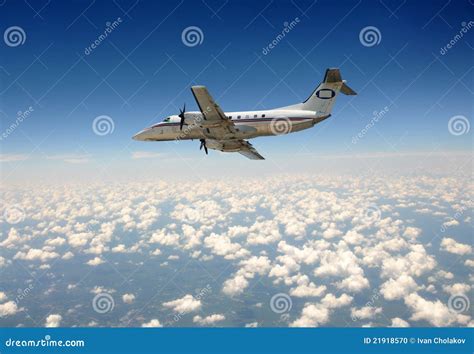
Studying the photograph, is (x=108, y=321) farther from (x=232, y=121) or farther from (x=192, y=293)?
(x=232, y=121)

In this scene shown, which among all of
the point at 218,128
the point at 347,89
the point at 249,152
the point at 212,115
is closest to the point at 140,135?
the point at 218,128

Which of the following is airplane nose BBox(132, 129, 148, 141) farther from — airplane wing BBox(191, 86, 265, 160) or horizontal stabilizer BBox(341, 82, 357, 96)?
horizontal stabilizer BBox(341, 82, 357, 96)

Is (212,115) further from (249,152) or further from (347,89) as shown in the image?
(347,89)

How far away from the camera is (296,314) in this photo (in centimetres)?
15038

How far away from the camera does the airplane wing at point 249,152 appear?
104 ft

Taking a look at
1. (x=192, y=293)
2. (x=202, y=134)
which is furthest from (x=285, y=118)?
(x=192, y=293)

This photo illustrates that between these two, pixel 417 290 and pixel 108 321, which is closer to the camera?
pixel 108 321

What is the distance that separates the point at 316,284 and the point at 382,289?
34089 mm

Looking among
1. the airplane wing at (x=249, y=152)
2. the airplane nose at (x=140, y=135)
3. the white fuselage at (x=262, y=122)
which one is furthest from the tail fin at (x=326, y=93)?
the airplane nose at (x=140, y=135)

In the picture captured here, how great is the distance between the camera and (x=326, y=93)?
89.5ft

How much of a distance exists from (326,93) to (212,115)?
34.1 ft

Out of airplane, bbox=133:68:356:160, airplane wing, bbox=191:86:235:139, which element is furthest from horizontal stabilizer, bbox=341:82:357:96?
airplane wing, bbox=191:86:235:139

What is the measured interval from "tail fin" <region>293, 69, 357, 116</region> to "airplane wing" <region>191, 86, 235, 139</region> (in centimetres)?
726

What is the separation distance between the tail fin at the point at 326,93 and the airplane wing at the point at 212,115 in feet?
23.8
